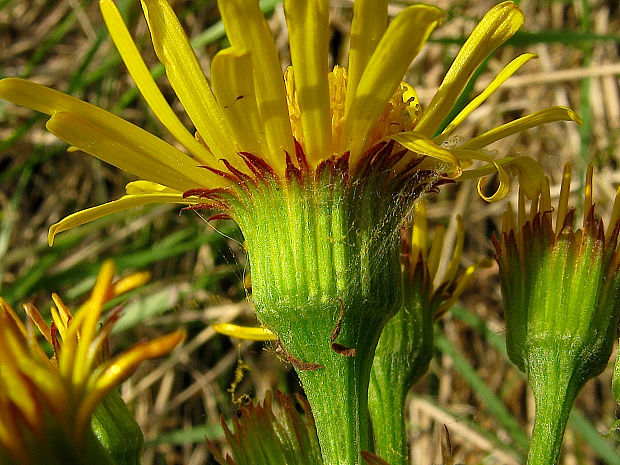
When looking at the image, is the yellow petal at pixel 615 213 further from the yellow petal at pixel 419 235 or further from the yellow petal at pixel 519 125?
the yellow petal at pixel 419 235

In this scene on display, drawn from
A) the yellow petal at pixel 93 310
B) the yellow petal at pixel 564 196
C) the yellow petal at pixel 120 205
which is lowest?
the yellow petal at pixel 93 310

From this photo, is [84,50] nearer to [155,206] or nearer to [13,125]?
[13,125]

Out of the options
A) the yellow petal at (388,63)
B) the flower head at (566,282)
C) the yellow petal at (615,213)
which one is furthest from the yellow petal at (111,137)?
the yellow petal at (615,213)

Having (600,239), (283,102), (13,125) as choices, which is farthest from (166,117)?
(13,125)

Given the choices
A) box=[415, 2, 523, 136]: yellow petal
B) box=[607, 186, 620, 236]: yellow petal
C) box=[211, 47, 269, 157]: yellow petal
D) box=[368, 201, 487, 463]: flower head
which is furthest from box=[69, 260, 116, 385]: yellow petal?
box=[607, 186, 620, 236]: yellow petal

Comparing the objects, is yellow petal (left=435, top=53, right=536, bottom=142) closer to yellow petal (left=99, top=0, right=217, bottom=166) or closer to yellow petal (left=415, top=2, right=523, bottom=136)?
yellow petal (left=415, top=2, right=523, bottom=136)
